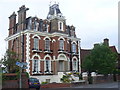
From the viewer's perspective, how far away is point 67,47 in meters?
40.8

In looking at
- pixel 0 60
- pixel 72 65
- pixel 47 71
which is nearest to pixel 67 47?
pixel 72 65

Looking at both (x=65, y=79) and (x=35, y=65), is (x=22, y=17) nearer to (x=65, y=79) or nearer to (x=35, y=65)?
(x=35, y=65)

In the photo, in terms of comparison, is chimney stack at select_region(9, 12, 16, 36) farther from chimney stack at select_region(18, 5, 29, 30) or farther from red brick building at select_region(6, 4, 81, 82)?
chimney stack at select_region(18, 5, 29, 30)

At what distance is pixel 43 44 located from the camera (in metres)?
37.6

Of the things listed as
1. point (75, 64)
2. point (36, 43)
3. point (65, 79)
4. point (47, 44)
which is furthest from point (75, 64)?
point (36, 43)

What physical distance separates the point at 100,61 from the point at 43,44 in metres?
10.7

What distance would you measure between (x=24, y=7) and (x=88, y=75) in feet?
55.9

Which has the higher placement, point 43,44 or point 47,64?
point 43,44

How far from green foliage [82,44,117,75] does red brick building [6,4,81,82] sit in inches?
148

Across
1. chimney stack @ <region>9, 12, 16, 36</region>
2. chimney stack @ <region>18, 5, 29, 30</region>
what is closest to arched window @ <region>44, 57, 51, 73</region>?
chimney stack @ <region>18, 5, 29, 30</region>

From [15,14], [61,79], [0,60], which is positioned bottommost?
[61,79]

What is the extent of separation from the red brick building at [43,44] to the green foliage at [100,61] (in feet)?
12.4

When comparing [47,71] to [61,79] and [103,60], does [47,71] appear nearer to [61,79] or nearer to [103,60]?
[61,79]

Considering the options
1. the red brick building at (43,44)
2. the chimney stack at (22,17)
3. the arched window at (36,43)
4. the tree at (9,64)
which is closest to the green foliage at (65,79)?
the red brick building at (43,44)
